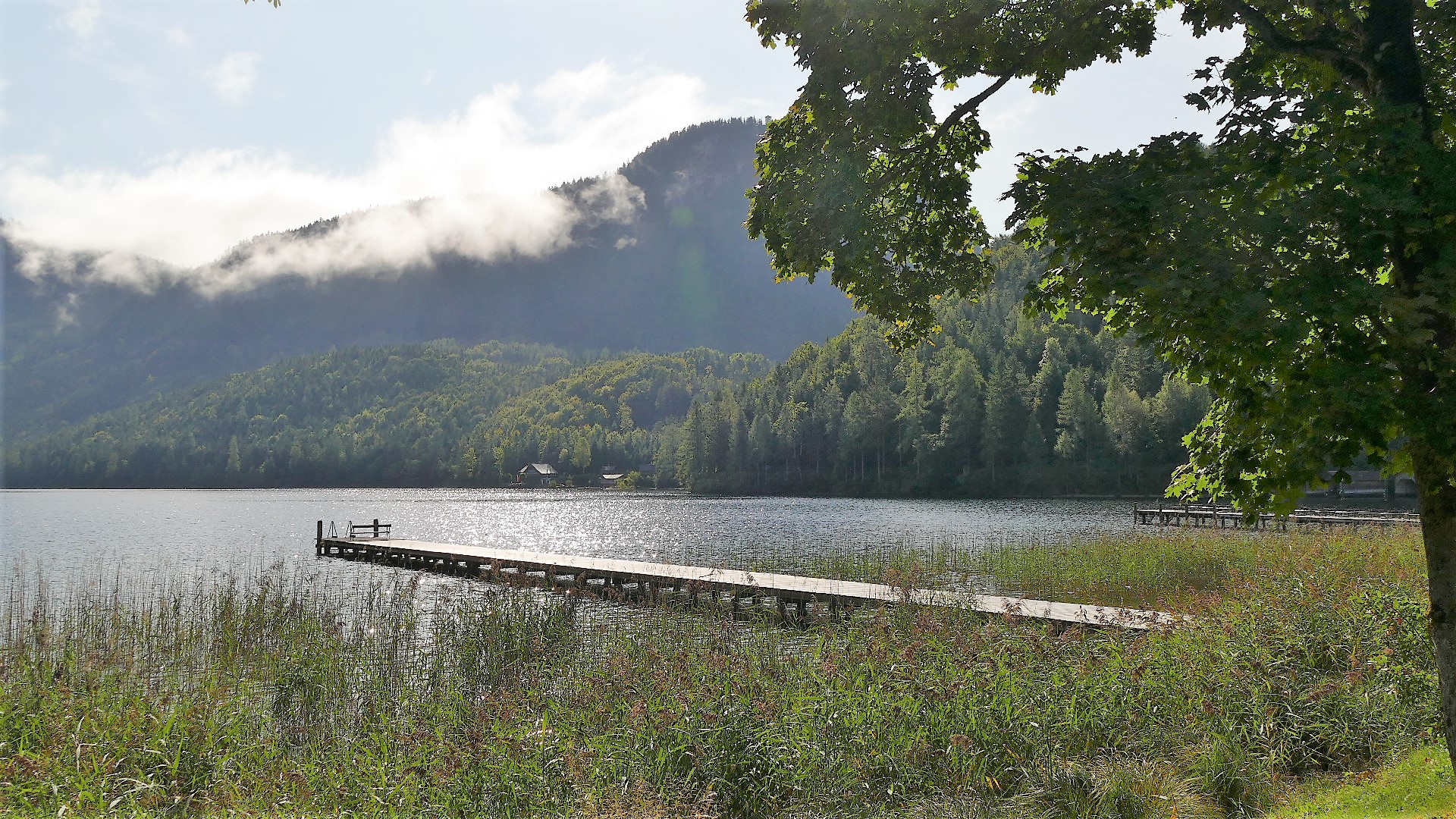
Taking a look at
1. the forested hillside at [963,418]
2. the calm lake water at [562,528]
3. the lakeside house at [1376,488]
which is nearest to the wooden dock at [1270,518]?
the calm lake water at [562,528]

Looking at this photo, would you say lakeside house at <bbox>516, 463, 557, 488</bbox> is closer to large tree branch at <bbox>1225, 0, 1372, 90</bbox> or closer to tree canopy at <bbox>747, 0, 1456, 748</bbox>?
tree canopy at <bbox>747, 0, 1456, 748</bbox>

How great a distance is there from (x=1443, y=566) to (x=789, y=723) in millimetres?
4890

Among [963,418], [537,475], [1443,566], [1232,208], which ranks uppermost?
[963,418]

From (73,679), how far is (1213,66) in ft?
42.9

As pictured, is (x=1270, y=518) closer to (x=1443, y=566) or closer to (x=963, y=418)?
(x=1443, y=566)

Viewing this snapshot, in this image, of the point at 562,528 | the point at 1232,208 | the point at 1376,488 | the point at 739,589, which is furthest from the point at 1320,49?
the point at 1376,488

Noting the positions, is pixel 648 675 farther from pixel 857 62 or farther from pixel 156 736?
pixel 857 62

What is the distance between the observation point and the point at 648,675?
9.31 metres

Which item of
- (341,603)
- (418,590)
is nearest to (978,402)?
(418,590)

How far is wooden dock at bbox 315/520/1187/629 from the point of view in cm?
1434

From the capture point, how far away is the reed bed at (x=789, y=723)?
6.89 meters

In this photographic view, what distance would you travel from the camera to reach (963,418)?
343ft

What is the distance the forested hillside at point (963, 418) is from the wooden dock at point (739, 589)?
2278 inches

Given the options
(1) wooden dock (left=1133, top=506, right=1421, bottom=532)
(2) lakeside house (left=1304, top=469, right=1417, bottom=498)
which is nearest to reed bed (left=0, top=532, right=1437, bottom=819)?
(1) wooden dock (left=1133, top=506, right=1421, bottom=532)
